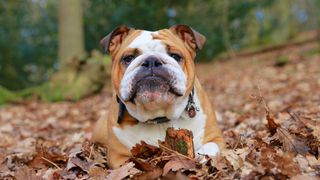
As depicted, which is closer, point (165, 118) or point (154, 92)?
point (154, 92)

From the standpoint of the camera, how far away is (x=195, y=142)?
370 centimetres

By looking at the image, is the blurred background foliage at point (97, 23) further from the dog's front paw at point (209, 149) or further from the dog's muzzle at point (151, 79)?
the dog's muzzle at point (151, 79)

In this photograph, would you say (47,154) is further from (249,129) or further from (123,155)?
(249,129)

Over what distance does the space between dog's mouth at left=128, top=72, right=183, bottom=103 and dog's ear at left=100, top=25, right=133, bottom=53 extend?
1.80 feet

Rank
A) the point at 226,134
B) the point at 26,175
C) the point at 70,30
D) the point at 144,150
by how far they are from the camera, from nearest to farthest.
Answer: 1. the point at 26,175
2. the point at 144,150
3. the point at 226,134
4. the point at 70,30

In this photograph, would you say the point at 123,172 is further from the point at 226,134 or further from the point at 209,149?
the point at 226,134

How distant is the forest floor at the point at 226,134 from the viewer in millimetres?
2982

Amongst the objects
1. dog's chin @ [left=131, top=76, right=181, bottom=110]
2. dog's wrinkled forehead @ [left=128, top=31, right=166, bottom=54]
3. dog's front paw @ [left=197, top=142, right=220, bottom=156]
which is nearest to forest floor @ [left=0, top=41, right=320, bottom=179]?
dog's front paw @ [left=197, top=142, right=220, bottom=156]

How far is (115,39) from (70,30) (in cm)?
754

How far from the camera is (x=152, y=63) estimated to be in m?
3.34

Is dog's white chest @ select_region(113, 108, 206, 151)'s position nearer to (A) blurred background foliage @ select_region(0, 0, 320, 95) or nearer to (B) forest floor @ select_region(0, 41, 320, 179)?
(B) forest floor @ select_region(0, 41, 320, 179)

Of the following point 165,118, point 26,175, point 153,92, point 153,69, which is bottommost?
point 26,175

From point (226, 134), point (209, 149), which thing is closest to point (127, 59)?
point (209, 149)

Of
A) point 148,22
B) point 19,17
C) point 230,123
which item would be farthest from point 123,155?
point 19,17
